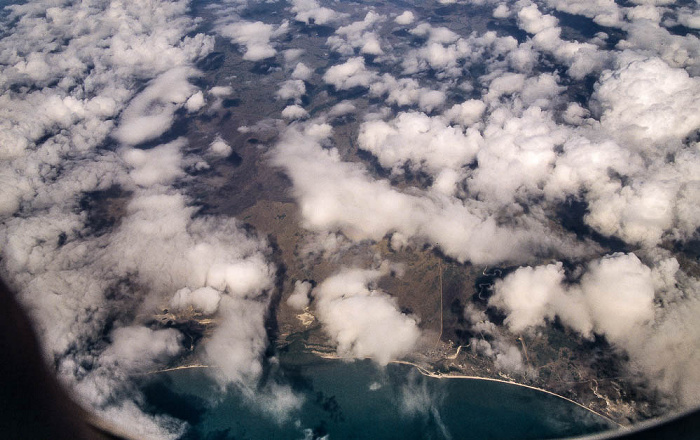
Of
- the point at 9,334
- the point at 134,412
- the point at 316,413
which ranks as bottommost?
the point at 316,413

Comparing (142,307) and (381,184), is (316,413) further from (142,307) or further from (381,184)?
(381,184)

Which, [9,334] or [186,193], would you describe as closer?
[9,334]

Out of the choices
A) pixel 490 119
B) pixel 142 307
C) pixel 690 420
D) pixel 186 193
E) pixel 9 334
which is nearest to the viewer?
pixel 690 420

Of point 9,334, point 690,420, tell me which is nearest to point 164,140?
point 9,334

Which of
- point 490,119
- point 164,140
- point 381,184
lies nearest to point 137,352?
point 381,184

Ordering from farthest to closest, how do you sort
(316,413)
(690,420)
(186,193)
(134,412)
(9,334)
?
(186,193)
(316,413)
(134,412)
(9,334)
(690,420)

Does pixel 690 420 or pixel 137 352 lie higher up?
pixel 690 420
